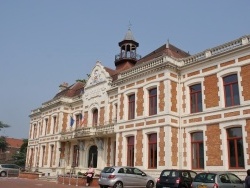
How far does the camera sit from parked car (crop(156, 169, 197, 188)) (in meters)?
15.4

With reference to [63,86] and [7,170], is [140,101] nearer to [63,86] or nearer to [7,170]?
[7,170]

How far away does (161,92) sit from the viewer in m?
21.7

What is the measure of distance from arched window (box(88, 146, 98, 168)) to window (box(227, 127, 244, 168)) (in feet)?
46.2

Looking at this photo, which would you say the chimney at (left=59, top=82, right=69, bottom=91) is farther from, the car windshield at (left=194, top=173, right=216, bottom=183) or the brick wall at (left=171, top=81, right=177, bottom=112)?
the car windshield at (left=194, top=173, right=216, bottom=183)

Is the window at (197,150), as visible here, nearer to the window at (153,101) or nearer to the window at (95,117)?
the window at (153,101)

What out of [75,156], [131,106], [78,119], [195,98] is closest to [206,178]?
[195,98]

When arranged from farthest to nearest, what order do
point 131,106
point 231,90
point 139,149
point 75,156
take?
1. point 75,156
2. point 131,106
3. point 139,149
4. point 231,90

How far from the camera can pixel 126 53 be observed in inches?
1352

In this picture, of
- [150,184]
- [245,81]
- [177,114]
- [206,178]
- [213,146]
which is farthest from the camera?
[177,114]

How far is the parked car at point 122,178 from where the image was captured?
1700cm

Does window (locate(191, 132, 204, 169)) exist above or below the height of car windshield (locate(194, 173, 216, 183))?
above

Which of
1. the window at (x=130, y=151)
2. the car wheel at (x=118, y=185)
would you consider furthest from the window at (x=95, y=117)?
the car wheel at (x=118, y=185)

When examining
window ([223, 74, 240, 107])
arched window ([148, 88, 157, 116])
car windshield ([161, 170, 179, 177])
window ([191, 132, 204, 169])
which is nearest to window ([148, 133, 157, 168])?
arched window ([148, 88, 157, 116])

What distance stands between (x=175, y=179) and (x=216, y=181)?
264cm
